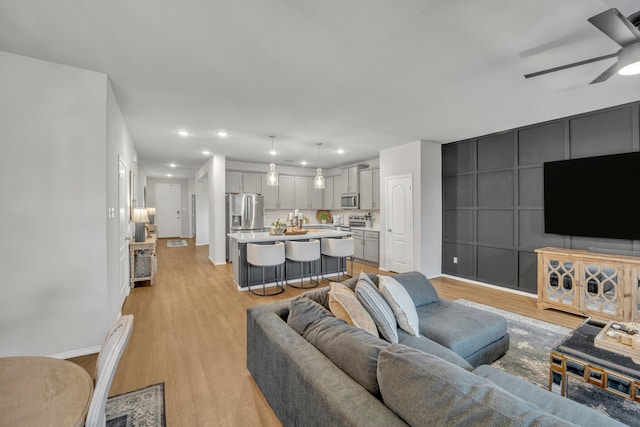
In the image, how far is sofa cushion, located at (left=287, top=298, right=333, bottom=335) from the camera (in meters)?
1.75

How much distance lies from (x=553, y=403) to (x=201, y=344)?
282cm

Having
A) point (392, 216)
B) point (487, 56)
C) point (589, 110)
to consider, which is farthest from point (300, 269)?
point (589, 110)

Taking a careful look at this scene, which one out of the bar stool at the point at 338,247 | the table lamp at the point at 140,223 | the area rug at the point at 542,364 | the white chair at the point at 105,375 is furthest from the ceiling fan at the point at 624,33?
the table lamp at the point at 140,223

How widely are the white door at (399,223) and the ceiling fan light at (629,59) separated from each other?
138 inches

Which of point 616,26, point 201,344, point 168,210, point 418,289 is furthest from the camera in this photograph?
point 168,210

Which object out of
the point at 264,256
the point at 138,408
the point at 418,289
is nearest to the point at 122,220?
the point at 264,256

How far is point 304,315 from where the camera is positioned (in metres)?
1.79

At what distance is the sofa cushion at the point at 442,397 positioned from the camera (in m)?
0.78

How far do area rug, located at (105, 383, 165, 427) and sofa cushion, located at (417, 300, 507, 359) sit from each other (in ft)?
Result: 6.56

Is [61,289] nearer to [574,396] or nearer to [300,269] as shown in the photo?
[300,269]

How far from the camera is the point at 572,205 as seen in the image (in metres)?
3.78

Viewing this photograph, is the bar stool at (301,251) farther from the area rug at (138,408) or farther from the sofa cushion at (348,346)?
the sofa cushion at (348,346)

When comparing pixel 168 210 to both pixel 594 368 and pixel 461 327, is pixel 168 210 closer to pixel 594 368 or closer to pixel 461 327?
pixel 461 327

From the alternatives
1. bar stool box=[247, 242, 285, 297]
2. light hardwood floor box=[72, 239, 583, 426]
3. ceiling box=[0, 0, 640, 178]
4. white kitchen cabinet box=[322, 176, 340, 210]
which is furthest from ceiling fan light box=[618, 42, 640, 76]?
white kitchen cabinet box=[322, 176, 340, 210]
